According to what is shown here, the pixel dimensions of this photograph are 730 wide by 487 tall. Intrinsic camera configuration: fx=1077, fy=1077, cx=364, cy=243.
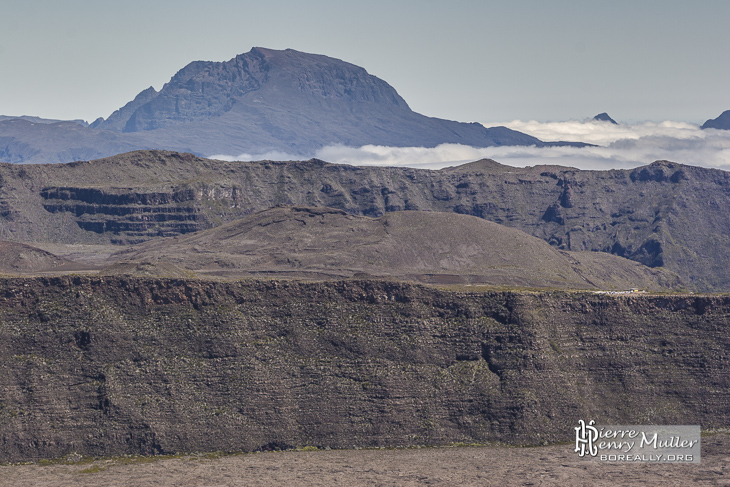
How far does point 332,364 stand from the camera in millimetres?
157750

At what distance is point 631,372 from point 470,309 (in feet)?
85.4

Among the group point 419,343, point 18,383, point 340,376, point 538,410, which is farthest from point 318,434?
point 18,383

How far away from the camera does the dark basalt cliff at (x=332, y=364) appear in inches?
5866

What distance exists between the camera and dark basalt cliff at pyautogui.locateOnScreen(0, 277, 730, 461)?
149000mm
